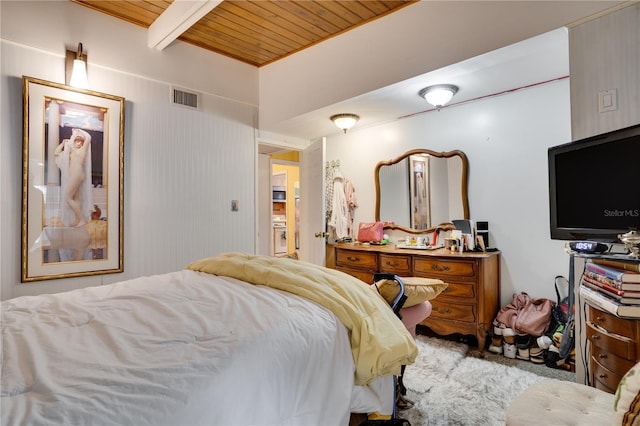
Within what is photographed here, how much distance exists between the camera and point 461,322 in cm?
290

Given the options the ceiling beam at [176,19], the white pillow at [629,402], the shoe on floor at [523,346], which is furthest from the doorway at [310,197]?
the white pillow at [629,402]

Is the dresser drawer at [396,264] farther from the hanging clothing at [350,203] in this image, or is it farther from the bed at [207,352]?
the bed at [207,352]

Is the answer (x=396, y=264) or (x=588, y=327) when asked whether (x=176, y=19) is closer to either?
(x=396, y=264)

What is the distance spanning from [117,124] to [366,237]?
274 centimetres

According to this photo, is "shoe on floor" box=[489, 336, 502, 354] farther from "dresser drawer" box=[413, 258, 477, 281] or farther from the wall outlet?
the wall outlet

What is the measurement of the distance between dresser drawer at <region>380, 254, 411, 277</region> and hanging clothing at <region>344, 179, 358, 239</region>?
3.02 ft

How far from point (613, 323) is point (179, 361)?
1.60 metres

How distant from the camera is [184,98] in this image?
328 cm

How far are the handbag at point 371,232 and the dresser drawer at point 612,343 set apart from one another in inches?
97.1

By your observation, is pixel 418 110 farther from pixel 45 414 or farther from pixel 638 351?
pixel 45 414

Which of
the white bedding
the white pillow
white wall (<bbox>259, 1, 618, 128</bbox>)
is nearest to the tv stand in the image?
the white pillow

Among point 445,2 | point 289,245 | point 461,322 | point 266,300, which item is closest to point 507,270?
point 461,322

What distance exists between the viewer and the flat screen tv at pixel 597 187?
1.48 metres

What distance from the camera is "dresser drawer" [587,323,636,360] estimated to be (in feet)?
3.99
